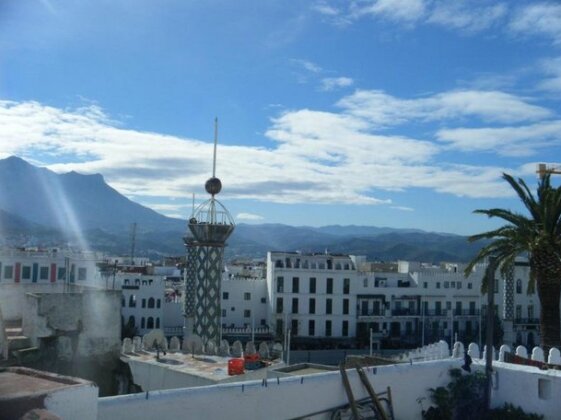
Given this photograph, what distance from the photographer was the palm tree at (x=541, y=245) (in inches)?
682

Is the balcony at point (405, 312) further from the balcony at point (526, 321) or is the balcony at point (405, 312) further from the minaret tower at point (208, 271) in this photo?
the minaret tower at point (208, 271)

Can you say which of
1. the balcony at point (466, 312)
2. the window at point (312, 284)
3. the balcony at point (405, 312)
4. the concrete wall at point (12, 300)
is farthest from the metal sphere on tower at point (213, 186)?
the balcony at point (466, 312)

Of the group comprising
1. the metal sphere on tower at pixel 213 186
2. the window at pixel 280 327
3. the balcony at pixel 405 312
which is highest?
the metal sphere on tower at pixel 213 186

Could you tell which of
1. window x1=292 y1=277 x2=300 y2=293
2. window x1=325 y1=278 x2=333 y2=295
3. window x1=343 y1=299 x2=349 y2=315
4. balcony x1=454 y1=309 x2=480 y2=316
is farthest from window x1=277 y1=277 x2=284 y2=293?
balcony x1=454 y1=309 x2=480 y2=316

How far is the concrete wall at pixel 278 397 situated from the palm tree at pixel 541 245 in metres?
5.86

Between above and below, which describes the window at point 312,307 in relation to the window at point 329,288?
below

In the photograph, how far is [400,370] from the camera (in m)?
11.9

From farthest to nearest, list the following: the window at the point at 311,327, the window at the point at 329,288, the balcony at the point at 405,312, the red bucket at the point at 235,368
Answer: the balcony at the point at 405,312 → the window at the point at 329,288 → the window at the point at 311,327 → the red bucket at the point at 235,368

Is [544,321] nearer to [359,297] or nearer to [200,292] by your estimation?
[200,292]

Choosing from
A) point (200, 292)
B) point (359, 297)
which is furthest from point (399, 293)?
point (200, 292)

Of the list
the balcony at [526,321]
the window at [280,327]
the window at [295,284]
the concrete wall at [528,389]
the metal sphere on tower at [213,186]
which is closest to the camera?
the concrete wall at [528,389]

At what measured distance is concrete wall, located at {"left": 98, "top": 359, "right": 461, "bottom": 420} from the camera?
7984 mm

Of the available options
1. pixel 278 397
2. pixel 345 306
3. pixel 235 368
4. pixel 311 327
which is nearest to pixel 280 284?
pixel 311 327

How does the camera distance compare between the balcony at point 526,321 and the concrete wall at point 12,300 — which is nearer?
the concrete wall at point 12,300
